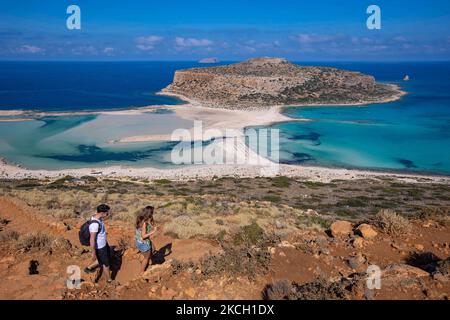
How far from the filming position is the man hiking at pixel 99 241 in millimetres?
7324

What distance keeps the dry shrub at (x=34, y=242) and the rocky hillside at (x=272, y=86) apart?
75.7 m

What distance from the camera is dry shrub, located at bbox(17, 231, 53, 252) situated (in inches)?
369

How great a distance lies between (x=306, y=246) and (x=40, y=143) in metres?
47.9

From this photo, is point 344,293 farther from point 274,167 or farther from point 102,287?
point 274,167

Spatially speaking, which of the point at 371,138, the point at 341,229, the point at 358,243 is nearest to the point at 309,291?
the point at 358,243

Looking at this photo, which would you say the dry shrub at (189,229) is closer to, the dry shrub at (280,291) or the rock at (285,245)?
the rock at (285,245)

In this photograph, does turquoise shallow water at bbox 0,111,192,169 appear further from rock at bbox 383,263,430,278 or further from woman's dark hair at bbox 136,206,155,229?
rock at bbox 383,263,430,278

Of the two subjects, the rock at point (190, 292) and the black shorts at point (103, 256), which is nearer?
the rock at point (190, 292)

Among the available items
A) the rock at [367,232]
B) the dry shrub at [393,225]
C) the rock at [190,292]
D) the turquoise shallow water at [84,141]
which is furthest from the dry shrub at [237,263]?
the turquoise shallow water at [84,141]

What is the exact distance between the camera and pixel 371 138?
5525 cm

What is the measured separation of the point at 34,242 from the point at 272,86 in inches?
3671

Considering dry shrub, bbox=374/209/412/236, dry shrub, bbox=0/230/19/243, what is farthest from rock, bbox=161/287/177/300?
dry shrub, bbox=374/209/412/236

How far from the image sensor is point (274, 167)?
128 feet

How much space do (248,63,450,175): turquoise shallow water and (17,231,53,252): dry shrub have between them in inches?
1349
